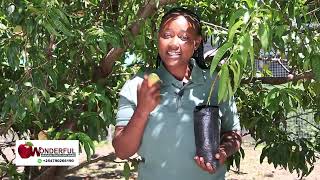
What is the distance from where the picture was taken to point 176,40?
176cm

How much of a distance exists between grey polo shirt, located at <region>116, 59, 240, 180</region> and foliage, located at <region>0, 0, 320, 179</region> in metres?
0.15

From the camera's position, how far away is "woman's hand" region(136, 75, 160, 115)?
1.62m

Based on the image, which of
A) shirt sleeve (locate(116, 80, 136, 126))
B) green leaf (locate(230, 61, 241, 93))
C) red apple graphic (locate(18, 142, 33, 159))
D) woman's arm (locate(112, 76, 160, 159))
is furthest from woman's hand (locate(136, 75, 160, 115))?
red apple graphic (locate(18, 142, 33, 159))

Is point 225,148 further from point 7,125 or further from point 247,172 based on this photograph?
point 247,172

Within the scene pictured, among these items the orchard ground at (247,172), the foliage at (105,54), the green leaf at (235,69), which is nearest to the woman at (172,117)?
the foliage at (105,54)

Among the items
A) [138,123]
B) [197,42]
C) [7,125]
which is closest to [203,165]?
[138,123]

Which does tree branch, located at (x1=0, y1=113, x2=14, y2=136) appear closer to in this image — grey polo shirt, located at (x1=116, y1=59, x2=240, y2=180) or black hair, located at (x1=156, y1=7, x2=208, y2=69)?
grey polo shirt, located at (x1=116, y1=59, x2=240, y2=180)

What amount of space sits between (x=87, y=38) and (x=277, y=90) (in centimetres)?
87

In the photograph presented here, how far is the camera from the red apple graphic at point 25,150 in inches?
89.8

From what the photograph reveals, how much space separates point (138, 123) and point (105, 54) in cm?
94

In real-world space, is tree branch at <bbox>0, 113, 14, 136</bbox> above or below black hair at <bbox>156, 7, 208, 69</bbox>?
below

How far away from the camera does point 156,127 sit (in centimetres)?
173

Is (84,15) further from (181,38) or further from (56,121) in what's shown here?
(181,38)

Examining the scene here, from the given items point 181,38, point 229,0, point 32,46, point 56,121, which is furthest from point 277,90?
point 56,121
